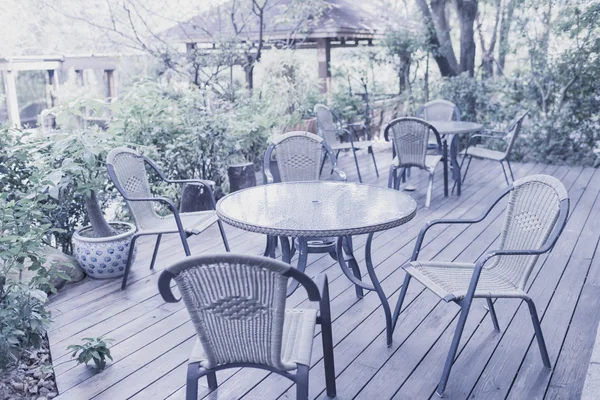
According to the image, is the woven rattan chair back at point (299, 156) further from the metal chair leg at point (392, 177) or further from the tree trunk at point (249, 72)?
the tree trunk at point (249, 72)

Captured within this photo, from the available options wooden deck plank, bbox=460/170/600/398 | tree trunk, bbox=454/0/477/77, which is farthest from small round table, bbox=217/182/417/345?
tree trunk, bbox=454/0/477/77

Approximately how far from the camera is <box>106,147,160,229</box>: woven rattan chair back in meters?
3.47

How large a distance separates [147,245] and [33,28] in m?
11.0

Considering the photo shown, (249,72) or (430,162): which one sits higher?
(249,72)

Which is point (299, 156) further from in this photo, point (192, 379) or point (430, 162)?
point (192, 379)

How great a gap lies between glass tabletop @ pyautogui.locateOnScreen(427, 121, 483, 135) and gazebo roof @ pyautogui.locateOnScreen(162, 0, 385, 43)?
9.95 feet

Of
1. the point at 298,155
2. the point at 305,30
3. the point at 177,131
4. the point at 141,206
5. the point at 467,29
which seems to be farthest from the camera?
the point at 467,29

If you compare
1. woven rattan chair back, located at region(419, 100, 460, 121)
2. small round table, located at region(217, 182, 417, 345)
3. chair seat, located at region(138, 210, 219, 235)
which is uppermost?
woven rattan chair back, located at region(419, 100, 460, 121)

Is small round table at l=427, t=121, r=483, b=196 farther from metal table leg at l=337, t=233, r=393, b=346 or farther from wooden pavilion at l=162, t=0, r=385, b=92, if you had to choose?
wooden pavilion at l=162, t=0, r=385, b=92

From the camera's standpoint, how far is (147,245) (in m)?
4.45

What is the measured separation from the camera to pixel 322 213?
280cm

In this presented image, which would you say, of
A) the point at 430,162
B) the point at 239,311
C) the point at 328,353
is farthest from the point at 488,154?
the point at 239,311

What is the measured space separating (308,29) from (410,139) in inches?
156

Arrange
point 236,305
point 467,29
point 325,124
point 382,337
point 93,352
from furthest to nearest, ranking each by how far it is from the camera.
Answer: point 467,29, point 325,124, point 382,337, point 93,352, point 236,305
